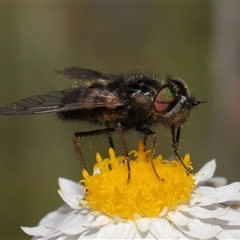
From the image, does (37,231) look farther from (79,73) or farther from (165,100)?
(79,73)

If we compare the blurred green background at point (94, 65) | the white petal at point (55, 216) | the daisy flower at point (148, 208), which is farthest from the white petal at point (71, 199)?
the blurred green background at point (94, 65)

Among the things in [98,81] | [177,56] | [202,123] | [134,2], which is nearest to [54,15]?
[134,2]

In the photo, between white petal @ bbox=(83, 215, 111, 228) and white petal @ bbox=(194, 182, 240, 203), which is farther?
white petal @ bbox=(194, 182, 240, 203)

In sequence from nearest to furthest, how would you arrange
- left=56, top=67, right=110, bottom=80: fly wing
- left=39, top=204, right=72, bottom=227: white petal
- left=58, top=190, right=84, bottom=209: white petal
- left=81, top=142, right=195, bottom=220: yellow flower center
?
left=81, top=142, right=195, bottom=220: yellow flower center, left=58, top=190, right=84, bottom=209: white petal, left=39, top=204, right=72, bottom=227: white petal, left=56, top=67, right=110, bottom=80: fly wing

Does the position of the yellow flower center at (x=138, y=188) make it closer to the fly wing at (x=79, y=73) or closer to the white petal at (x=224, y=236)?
the white petal at (x=224, y=236)

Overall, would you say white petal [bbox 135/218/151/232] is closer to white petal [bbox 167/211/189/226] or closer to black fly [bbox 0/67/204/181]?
white petal [bbox 167/211/189/226]

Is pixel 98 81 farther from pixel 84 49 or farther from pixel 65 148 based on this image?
pixel 84 49

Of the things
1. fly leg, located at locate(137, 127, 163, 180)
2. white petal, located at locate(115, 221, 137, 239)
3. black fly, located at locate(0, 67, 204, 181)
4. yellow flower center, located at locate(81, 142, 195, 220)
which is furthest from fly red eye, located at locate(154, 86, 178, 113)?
white petal, located at locate(115, 221, 137, 239)
